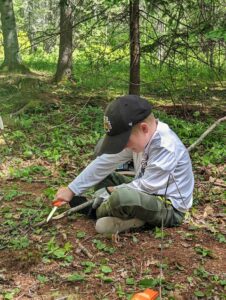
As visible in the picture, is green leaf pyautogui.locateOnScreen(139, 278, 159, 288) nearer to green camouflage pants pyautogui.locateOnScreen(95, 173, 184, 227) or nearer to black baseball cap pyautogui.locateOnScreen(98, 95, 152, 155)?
green camouflage pants pyautogui.locateOnScreen(95, 173, 184, 227)

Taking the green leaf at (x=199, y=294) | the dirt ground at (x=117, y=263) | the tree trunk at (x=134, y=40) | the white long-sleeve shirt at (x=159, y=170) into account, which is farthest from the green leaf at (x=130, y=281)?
the tree trunk at (x=134, y=40)

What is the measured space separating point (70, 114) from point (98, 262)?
16.3 ft

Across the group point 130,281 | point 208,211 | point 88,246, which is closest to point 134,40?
point 208,211

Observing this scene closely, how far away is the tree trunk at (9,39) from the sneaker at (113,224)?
27.8ft

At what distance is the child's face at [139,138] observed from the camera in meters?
3.37

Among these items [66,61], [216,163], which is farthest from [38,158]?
[66,61]

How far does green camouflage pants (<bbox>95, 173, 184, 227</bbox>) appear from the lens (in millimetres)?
3400

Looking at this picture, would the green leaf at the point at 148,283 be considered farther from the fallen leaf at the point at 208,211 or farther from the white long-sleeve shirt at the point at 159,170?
the fallen leaf at the point at 208,211

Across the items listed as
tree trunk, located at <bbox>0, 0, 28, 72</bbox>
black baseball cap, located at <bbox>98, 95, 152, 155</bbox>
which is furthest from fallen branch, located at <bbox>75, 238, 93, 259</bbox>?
tree trunk, located at <bbox>0, 0, 28, 72</bbox>

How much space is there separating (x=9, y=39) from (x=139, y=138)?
9044 mm

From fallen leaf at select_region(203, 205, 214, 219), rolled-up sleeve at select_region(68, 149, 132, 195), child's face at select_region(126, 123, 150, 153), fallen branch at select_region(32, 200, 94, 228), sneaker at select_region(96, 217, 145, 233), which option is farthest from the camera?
fallen leaf at select_region(203, 205, 214, 219)

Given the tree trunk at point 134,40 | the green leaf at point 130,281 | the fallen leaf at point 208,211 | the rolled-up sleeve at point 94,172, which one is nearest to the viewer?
the green leaf at point 130,281

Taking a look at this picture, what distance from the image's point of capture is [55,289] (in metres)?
2.83

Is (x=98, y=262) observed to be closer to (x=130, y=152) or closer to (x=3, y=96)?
(x=130, y=152)
